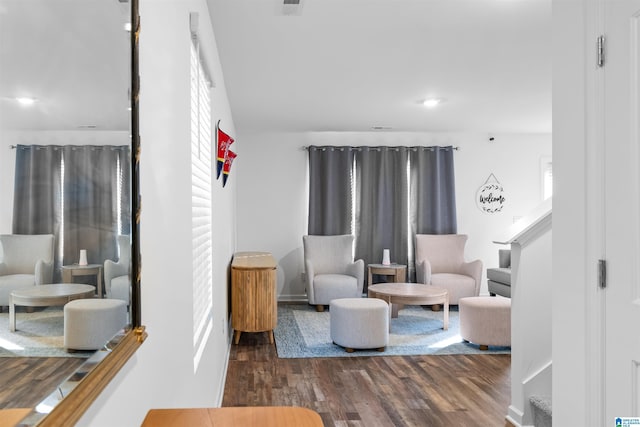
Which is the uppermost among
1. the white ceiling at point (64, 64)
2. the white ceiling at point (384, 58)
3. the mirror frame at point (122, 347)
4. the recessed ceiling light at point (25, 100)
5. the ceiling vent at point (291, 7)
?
the white ceiling at point (384, 58)

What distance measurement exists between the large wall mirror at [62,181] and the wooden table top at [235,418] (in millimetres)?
256

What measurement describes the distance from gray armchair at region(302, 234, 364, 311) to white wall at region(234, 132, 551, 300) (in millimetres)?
495

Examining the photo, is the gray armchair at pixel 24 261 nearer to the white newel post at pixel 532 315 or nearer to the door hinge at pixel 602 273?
the door hinge at pixel 602 273

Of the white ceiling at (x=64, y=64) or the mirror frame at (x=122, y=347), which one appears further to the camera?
the mirror frame at (x=122, y=347)

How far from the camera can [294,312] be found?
6648 mm

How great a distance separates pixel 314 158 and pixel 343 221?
1.02 metres

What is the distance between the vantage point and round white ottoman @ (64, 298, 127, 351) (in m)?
0.70

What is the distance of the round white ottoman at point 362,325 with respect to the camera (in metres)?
4.70

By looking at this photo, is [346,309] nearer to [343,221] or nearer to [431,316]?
[431,316]

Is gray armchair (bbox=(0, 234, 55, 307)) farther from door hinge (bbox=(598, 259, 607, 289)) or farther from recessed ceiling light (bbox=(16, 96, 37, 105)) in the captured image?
door hinge (bbox=(598, 259, 607, 289))

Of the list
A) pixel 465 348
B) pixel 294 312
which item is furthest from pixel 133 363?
pixel 294 312

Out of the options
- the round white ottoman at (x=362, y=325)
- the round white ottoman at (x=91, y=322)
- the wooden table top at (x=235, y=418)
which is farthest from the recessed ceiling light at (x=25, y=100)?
the round white ottoman at (x=362, y=325)

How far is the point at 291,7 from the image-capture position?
2.81 metres

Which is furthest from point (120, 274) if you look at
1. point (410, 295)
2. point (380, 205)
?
point (380, 205)
